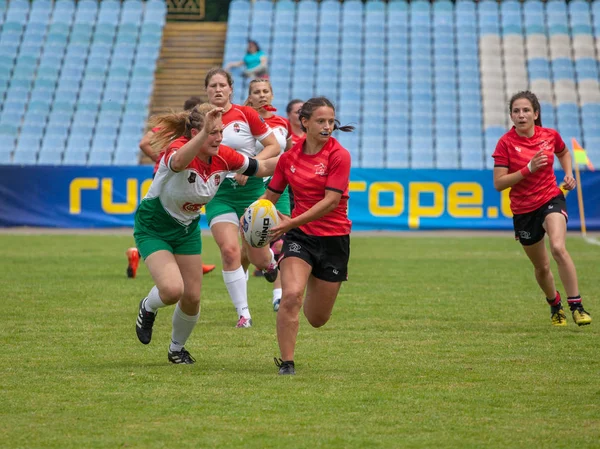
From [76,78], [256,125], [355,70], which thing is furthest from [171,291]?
[76,78]

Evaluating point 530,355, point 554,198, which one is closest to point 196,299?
point 530,355

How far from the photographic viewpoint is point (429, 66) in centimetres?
2859

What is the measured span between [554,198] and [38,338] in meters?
4.63

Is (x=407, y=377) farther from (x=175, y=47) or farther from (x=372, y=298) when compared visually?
(x=175, y=47)

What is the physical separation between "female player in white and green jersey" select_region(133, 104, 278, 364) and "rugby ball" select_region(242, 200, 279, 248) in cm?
40

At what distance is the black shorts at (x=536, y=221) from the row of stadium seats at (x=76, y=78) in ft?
57.4

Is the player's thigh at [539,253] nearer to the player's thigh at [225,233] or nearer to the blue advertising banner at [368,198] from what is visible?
the player's thigh at [225,233]

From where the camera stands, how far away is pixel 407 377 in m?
6.53

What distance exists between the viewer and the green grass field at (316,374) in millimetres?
4996

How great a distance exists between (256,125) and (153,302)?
2.59m

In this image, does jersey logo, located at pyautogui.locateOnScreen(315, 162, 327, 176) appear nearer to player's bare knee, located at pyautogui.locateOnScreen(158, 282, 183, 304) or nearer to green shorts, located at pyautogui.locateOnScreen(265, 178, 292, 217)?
player's bare knee, located at pyautogui.locateOnScreen(158, 282, 183, 304)

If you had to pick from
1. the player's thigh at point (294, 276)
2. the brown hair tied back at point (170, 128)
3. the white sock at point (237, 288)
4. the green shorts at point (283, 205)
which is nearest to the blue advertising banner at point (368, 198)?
the green shorts at point (283, 205)

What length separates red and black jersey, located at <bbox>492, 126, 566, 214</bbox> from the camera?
29.6 feet

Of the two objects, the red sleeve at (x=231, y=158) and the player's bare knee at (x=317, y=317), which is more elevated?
the red sleeve at (x=231, y=158)
